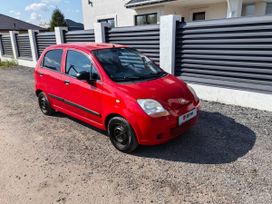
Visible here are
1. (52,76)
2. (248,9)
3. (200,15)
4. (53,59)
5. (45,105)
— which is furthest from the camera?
A: (200,15)

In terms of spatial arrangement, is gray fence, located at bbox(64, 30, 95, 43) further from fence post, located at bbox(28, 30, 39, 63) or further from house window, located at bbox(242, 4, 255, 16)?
house window, located at bbox(242, 4, 255, 16)

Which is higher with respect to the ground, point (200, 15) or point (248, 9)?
point (248, 9)

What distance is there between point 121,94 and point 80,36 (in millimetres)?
6857

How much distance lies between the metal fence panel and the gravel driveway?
7.34 meters

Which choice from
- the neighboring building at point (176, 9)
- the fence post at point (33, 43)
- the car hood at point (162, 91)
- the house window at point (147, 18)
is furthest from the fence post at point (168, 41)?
the fence post at point (33, 43)

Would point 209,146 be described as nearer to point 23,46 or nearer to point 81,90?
point 81,90

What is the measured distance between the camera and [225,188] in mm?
2637

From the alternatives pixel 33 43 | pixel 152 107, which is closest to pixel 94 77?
pixel 152 107

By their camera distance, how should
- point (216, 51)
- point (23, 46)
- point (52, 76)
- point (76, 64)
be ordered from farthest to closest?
point (23, 46), point (216, 51), point (52, 76), point (76, 64)

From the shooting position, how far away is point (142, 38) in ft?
22.5

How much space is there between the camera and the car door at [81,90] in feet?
12.1

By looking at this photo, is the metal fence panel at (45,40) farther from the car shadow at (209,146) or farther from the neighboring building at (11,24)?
the neighboring building at (11,24)

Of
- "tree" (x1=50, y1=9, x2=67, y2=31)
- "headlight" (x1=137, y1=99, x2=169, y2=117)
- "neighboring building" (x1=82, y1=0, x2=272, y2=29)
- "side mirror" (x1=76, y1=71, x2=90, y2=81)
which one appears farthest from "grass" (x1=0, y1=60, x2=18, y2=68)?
"tree" (x1=50, y1=9, x2=67, y2=31)

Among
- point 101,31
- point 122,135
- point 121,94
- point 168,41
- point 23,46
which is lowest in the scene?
point 122,135
